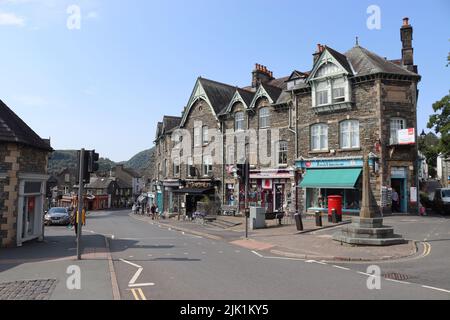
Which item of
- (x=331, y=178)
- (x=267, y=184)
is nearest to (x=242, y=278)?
(x=331, y=178)

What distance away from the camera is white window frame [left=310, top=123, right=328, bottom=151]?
25.8m

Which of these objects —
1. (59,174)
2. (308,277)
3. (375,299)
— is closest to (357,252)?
(308,277)

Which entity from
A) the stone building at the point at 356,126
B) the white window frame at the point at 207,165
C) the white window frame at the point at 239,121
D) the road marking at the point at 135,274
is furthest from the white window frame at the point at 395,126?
the road marking at the point at 135,274

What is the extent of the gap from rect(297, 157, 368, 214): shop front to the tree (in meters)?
8.13

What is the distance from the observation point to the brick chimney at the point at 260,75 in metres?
35.8

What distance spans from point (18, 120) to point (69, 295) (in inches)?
453

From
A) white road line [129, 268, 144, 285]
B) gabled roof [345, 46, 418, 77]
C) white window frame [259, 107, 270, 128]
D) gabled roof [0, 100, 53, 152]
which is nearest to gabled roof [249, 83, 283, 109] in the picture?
white window frame [259, 107, 270, 128]

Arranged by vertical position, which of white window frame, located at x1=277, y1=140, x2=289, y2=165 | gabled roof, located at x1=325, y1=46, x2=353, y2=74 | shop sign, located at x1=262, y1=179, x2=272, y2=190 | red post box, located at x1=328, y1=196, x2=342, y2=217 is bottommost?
red post box, located at x1=328, y1=196, x2=342, y2=217

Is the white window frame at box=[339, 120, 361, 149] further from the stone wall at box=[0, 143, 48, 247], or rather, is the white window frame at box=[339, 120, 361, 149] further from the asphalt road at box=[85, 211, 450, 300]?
the stone wall at box=[0, 143, 48, 247]

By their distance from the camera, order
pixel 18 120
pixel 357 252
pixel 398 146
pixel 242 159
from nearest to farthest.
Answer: pixel 357 252 → pixel 18 120 → pixel 398 146 → pixel 242 159

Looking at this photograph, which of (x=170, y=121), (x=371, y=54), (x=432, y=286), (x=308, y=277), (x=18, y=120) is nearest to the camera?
(x=432, y=286)

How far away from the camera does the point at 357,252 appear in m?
12.8
